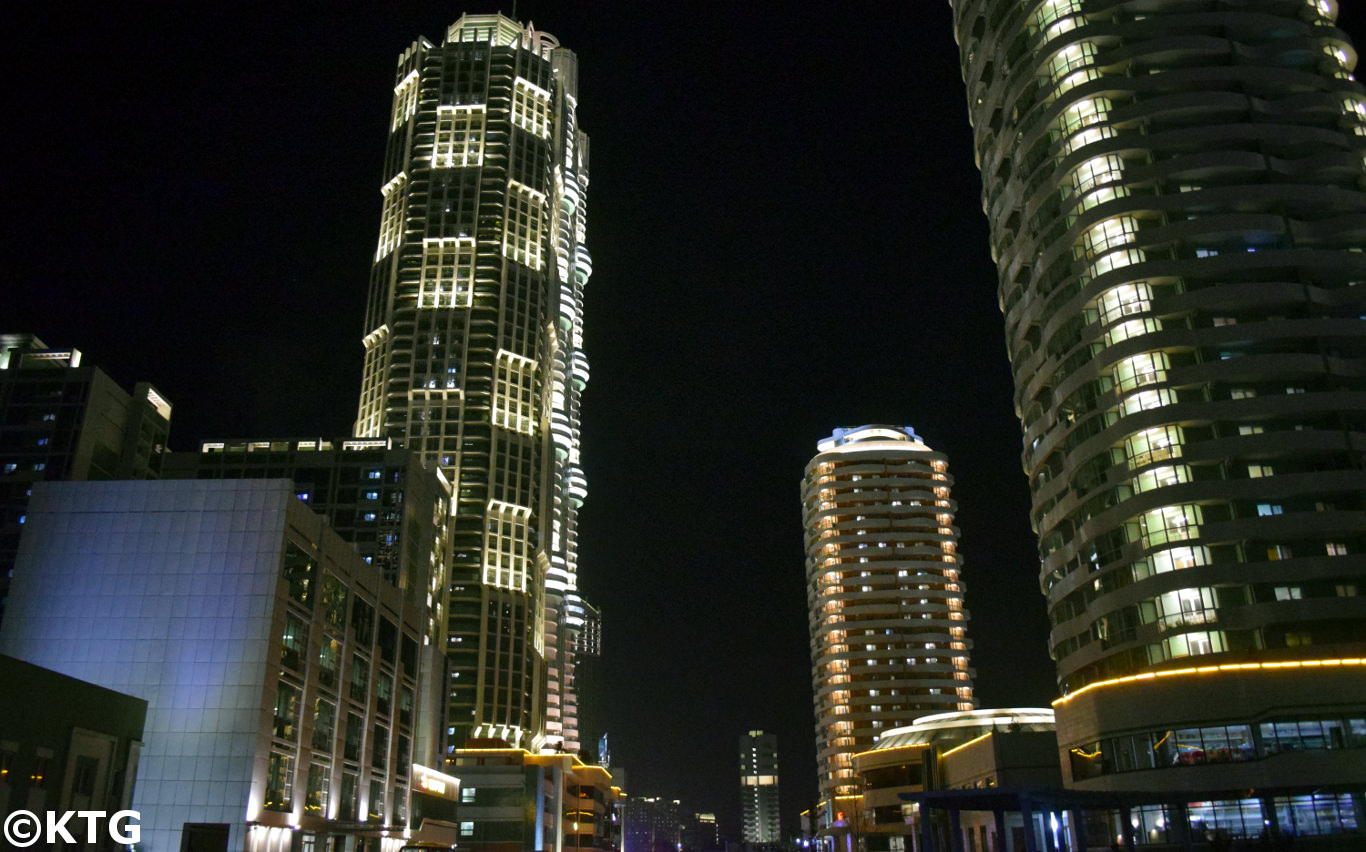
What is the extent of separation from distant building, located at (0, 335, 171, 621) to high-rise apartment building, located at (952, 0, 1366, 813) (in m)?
114

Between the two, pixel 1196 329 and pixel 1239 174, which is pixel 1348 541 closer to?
pixel 1196 329

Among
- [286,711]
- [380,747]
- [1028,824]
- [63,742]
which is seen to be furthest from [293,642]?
[1028,824]

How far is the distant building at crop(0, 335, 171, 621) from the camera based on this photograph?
130 m

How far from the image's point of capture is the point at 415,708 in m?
106

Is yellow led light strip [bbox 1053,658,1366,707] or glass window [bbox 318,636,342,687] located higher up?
glass window [bbox 318,636,342,687]

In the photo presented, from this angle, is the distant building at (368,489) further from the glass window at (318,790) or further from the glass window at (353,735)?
the glass window at (318,790)

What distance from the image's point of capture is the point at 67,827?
59312 mm

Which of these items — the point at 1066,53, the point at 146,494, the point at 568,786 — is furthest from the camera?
the point at 568,786

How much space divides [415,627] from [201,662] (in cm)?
3879

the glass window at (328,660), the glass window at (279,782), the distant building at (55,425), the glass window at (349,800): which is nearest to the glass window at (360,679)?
the glass window at (328,660)

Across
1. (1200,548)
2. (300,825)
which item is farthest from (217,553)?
(1200,548)

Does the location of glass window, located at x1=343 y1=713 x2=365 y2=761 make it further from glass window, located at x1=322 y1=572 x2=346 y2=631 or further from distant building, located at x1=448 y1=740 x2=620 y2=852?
distant building, located at x1=448 y1=740 x2=620 y2=852

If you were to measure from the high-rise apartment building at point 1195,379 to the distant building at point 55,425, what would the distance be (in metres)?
114

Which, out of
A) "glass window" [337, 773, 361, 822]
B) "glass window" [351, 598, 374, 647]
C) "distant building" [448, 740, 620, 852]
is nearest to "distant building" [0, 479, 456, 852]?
"glass window" [337, 773, 361, 822]
